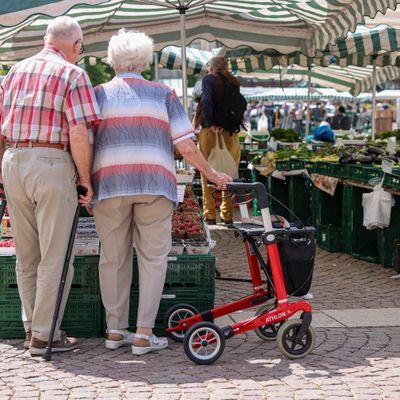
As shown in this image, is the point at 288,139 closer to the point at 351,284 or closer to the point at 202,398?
the point at 351,284

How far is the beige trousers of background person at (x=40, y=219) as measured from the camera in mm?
5742

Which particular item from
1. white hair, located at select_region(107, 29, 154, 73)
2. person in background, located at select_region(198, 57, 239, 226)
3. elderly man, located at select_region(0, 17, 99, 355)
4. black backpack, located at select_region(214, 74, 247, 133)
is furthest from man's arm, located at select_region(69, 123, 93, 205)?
black backpack, located at select_region(214, 74, 247, 133)

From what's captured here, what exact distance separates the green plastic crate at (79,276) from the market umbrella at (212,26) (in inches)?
204

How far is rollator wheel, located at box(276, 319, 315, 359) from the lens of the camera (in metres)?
5.75

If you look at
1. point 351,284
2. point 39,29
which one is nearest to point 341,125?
point 39,29

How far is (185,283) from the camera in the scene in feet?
21.4

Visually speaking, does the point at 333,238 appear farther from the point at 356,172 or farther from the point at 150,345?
the point at 150,345

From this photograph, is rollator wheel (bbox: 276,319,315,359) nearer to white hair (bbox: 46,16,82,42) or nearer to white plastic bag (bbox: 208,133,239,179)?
white hair (bbox: 46,16,82,42)

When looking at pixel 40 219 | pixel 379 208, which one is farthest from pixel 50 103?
pixel 379 208

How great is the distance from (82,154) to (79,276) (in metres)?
1.07

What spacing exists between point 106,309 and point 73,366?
1.71 feet

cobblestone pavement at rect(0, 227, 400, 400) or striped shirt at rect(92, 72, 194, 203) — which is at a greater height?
striped shirt at rect(92, 72, 194, 203)

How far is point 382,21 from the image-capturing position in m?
13.7

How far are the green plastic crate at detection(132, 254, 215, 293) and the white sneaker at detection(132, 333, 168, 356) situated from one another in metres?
0.48
